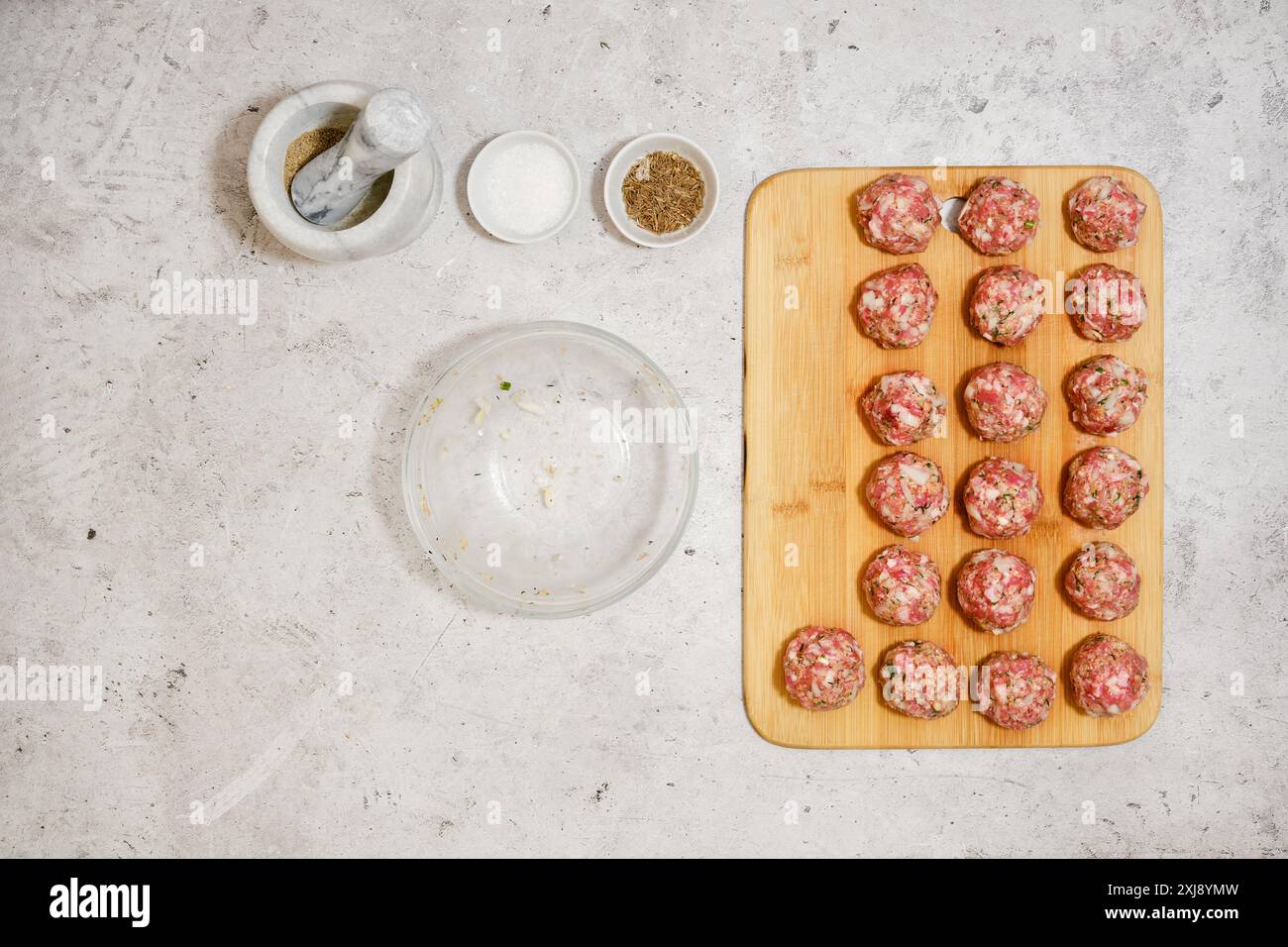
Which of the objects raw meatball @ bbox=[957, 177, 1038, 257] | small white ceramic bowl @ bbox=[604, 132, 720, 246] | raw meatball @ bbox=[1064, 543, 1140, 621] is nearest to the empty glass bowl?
small white ceramic bowl @ bbox=[604, 132, 720, 246]

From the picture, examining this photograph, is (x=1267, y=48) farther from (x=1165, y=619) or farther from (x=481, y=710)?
(x=481, y=710)

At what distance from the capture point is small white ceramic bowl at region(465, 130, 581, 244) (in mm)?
1608

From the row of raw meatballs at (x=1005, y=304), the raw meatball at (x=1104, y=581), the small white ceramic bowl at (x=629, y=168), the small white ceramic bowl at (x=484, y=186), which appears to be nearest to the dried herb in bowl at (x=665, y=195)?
the small white ceramic bowl at (x=629, y=168)

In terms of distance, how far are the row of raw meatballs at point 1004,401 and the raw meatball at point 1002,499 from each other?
0.07 meters

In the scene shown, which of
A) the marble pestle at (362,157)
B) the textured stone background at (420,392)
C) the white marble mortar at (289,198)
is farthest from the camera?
the textured stone background at (420,392)

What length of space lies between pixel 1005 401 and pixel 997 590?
0.36m

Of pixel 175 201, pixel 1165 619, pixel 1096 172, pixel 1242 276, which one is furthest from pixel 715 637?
pixel 175 201

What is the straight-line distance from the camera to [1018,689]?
1583mm

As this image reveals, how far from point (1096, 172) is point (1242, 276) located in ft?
1.28

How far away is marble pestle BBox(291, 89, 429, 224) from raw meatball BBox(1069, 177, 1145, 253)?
1245 millimetres

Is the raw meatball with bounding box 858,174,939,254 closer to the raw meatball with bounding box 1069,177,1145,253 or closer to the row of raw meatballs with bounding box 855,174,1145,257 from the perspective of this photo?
the row of raw meatballs with bounding box 855,174,1145,257

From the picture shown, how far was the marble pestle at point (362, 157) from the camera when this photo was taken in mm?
1259

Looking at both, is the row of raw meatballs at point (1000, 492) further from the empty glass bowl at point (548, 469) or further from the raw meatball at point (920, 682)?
the empty glass bowl at point (548, 469)

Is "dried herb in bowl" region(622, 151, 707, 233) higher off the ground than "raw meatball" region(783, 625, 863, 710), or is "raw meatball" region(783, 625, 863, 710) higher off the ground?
"dried herb in bowl" region(622, 151, 707, 233)
